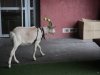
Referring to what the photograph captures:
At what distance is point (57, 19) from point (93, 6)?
154 cm

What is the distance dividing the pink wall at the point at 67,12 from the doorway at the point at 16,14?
49 centimetres

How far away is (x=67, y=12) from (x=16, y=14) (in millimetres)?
2054

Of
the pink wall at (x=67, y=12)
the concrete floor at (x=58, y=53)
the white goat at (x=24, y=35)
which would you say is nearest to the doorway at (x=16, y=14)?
the pink wall at (x=67, y=12)

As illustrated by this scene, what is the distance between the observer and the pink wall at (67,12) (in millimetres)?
8117

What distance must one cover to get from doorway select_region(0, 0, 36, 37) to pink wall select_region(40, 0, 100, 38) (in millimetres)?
490

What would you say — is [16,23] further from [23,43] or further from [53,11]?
[23,43]

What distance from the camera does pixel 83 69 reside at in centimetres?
430

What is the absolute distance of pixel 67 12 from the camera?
27.0ft

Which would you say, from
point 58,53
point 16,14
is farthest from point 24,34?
point 16,14

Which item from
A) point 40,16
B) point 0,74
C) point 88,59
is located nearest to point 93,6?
point 40,16

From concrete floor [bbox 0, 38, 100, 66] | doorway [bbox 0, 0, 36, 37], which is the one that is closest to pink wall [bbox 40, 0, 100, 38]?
doorway [bbox 0, 0, 36, 37]

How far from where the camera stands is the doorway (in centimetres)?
814

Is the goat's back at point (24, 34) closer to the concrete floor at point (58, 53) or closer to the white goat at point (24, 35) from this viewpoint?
the white goat at point (24, 35)

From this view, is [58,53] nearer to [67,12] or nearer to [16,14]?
[67,12]
